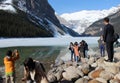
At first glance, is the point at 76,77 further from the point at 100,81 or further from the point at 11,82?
the point at 11,82

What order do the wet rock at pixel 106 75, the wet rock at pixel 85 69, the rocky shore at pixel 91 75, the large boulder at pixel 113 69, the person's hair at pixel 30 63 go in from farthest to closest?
1. the wet rock at pixel 85 69
2. the large boulder at pixel 113 69
3. the wet rock at pixel 106 75
4. the rocky shore at pixel 91 75
5. the person's hair at pixel 30 63

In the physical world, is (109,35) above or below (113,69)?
above

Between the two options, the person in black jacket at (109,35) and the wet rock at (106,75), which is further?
the person in black jacket at (109,35)

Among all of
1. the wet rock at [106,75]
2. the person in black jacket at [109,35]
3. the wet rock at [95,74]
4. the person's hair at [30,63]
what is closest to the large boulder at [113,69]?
the wet rock at [106,75]

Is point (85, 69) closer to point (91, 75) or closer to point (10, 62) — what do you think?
point (91, 75)

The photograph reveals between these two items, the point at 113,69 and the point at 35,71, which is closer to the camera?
the point at 35,71

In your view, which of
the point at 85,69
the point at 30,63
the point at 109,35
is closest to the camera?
the point at 30,63

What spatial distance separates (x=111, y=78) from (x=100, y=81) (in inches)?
28.2

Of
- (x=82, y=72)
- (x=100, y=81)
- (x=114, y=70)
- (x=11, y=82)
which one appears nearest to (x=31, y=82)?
(x=11, y=82)

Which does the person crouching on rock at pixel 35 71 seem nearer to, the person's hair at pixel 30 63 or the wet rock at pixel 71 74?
the person's hair at pixel 30 63

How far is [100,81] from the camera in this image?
17516 mm

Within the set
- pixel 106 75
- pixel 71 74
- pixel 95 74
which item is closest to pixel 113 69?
pixel 106 75

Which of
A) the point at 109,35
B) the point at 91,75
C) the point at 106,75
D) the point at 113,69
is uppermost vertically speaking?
the point at 109,35

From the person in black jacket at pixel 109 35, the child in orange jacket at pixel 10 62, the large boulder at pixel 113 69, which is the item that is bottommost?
the large boulder at pixel 113 69
